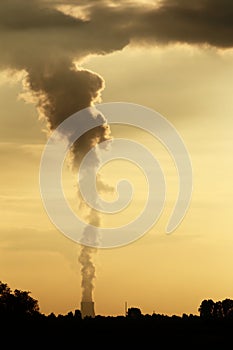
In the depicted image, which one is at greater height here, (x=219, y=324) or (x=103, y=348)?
(x=219, y=324)

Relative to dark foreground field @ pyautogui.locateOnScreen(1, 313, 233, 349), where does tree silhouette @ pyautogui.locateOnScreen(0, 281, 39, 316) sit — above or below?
above

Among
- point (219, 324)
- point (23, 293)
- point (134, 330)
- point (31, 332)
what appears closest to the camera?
point (31, 332)

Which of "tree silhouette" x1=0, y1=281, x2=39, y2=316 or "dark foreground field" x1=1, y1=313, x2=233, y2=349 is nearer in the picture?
"dark foreground field" x1=1, y1=313, x2=233, y2=349

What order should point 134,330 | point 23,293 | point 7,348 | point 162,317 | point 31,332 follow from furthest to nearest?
point 23,293 < point 162,317 < point 134,330 < point 31,332 < point 7,348

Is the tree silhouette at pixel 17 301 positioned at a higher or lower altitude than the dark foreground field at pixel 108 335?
higher

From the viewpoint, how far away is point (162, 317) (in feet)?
481

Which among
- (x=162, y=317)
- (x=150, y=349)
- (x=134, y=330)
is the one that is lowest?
(x=150, y=349)

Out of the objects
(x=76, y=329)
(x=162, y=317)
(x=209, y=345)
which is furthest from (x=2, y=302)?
(x=209, y=345)

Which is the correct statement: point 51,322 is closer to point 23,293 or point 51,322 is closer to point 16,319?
point 16,319

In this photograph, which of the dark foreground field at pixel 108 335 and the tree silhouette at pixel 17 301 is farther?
the tree silhouette at pixel 17 301

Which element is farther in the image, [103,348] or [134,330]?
[134,330]

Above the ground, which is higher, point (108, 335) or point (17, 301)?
point (17, 301)

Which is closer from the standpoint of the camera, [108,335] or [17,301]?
[108,335]

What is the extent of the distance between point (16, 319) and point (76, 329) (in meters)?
12.7
